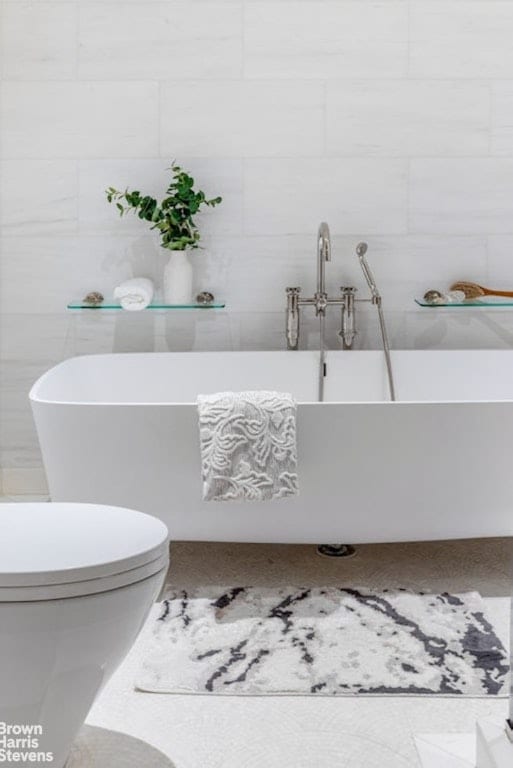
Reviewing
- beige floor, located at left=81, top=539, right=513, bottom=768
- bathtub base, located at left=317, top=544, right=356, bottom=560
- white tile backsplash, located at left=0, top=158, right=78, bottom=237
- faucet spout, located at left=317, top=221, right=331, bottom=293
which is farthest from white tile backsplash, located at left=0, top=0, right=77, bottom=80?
beige floor, located at left=81, top=539, right=513, bottom=768

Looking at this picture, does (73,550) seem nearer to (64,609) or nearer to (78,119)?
(64,609)

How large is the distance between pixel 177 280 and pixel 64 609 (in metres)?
2.26

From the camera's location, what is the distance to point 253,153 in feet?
12.2

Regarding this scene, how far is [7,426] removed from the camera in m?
3.86

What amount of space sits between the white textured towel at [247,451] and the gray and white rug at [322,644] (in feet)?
1.12

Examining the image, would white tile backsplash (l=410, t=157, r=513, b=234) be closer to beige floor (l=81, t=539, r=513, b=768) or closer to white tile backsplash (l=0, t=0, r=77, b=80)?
white tile backsplash (l=0, t=0, r=77, b=80)

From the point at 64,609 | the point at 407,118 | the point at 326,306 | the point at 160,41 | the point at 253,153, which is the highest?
the point at 160,41

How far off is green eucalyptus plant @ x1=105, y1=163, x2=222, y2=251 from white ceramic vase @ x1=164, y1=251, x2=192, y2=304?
0.05 m

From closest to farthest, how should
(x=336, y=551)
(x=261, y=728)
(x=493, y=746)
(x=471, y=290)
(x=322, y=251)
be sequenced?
(x=493, y=746) → (x=261, y=728) → (x=336, y=551) → (x=322, y=251) → (x=471, y=290)

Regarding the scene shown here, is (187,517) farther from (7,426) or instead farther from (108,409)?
(7,426)

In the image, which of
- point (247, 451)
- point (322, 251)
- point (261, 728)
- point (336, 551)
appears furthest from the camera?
point (322, 251)

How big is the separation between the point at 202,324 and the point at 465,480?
57.7 inches

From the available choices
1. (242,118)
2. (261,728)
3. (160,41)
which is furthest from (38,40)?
(261,728)

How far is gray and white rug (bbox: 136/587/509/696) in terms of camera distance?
225 centimetres
